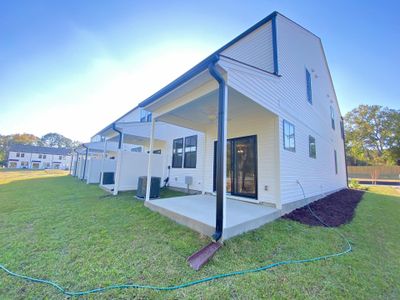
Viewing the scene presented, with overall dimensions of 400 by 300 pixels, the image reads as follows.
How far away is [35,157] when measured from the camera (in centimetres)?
4469

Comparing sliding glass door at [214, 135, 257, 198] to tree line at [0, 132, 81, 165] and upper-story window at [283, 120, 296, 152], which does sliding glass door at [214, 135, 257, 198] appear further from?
tree line at [0, 132, 81, 165]

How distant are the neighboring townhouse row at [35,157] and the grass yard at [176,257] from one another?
176 ft

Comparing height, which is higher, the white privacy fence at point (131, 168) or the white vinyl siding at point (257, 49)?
the white vinyl siding at point (257, 49)

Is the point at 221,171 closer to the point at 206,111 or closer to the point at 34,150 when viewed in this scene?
the point at 206,111

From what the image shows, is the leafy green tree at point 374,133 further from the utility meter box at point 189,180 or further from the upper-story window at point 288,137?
the utility meter box at point 189,180

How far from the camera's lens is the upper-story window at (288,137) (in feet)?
17.4

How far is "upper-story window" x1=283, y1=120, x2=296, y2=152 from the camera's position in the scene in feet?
17.4

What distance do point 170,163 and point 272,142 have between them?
19.1ft

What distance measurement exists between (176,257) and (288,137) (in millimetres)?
4902

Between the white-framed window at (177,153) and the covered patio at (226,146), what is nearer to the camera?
the covered patio at (226,146)

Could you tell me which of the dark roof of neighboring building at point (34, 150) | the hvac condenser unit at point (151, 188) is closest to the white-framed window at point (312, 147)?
the hvac condenser unit at point (151, 188)

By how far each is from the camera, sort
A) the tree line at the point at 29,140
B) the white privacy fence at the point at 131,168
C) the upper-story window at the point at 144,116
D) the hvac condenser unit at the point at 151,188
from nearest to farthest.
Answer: the hvac condenser unit at the point at 151,188
the white privacy fence at the point at 131,168
the upper-story window at the point at 144,116
the tree line at the point at 29,140

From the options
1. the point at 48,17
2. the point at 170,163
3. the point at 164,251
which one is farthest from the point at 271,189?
the point at 48,17

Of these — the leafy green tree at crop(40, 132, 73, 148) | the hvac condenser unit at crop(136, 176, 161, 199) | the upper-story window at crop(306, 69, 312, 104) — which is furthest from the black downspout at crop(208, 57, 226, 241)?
the leafy green tree at crop(40, 132, 73, 148)
